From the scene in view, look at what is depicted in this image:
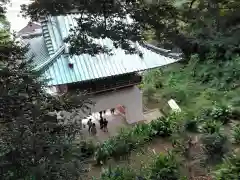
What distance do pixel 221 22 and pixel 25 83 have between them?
2.94 meters

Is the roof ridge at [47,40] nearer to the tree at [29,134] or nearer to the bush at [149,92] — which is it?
the tree at [29,134]

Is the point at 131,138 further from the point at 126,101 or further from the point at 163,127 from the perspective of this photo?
the point at 126,101

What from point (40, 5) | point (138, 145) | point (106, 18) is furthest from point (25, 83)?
point (138, 145)

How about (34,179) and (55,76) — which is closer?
(34,179)

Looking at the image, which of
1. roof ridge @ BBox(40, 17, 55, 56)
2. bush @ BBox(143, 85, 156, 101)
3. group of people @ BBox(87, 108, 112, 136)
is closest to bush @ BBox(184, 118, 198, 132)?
group of people @ BBox(87, 108, 112, 136)

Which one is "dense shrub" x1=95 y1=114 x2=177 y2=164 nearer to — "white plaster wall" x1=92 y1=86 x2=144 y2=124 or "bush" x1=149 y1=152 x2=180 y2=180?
"white plaster wall" x1=92 y1=86 x2=144 y2=124

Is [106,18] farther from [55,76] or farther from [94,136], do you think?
[94,136]

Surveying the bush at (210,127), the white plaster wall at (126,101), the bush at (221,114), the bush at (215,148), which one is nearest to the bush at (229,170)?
the bush at (215,148)

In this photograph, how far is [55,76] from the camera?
867cm

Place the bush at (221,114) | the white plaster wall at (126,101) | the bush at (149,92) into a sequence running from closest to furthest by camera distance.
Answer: the bush at (221,114), the white plaster wall at (126,101), the bush at (149,92)

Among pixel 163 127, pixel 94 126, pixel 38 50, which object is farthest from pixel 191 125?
pixel 38 50

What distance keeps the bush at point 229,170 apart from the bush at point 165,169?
2.81 feet

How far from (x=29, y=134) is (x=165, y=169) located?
393 cm

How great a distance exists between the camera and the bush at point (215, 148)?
22.0 feet
